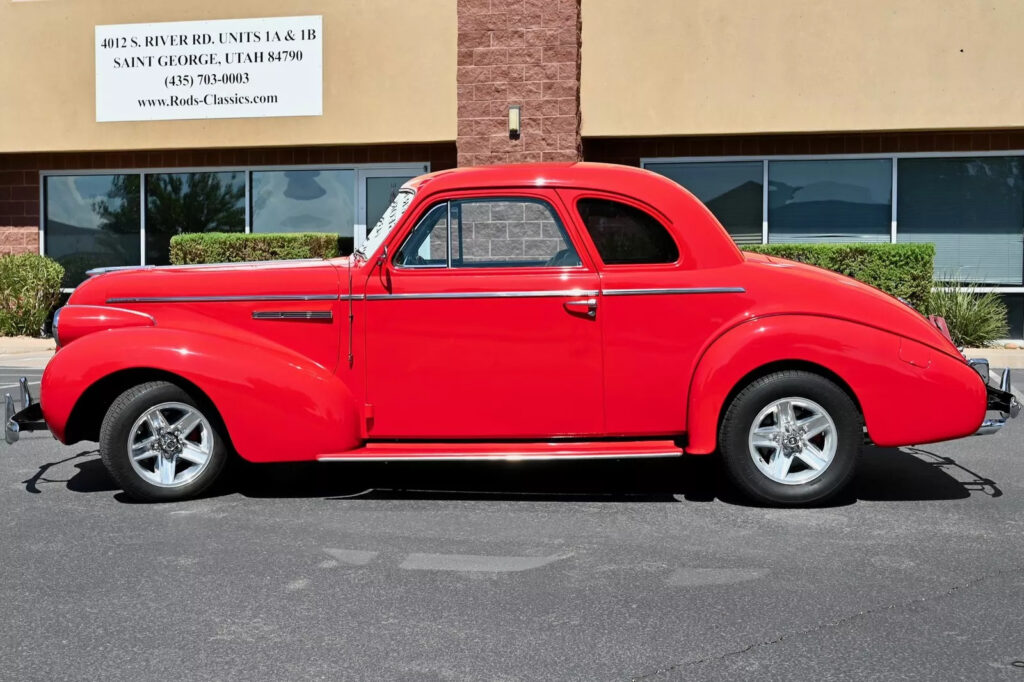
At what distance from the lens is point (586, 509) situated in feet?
21.4

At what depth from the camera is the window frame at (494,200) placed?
21.7 feet

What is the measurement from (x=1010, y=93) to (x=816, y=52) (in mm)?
2621

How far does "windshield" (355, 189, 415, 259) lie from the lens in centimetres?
676

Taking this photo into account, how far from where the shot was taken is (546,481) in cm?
737

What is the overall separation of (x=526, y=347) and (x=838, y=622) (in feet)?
8.49

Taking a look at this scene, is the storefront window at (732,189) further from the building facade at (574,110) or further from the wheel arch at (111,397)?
the wheel arch at (111,397)

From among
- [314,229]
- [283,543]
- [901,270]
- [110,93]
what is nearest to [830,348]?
[283,543]

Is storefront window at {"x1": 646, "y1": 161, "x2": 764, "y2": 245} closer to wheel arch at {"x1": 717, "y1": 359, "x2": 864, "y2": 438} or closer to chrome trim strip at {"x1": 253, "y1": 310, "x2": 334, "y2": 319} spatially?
wheel arch at {"x1": 717, "y1": 359, "x2": 864, "y2": 438}

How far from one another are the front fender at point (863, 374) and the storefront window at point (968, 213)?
35.8ft

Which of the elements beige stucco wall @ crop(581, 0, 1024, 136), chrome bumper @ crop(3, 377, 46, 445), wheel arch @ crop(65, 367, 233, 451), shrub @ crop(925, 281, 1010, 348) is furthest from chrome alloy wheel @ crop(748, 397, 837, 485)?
beige stucco wall @ crop(581, 0, 1024, 136)

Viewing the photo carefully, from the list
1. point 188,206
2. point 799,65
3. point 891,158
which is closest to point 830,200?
point 891,158

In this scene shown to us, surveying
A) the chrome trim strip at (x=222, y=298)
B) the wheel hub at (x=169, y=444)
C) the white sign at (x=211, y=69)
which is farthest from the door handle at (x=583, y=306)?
the white sign at (x=211, y=69)

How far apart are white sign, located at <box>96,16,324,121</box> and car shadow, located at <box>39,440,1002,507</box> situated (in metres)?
9.98

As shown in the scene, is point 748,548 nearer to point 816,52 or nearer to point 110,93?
point 816,52
